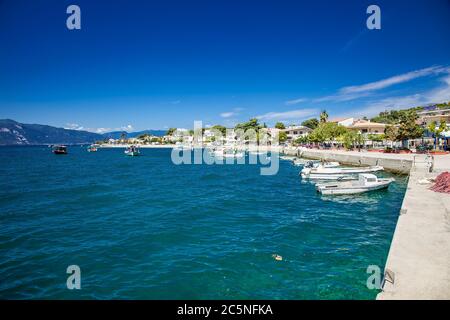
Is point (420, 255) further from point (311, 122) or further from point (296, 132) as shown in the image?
point (311, 122)

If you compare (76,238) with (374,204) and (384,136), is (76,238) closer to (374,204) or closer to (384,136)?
(374,204)

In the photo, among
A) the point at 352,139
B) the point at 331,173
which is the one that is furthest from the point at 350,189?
the point at 352,139

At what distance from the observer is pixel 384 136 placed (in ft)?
189

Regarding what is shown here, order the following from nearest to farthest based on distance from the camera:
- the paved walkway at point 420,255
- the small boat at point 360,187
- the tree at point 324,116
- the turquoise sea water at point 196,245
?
the paved walkway at point 420,255 → the turquoise sea water at point 196,245 → the small boat at point 360,187 → the tree at point 324,116

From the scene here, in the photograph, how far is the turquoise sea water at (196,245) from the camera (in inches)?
394

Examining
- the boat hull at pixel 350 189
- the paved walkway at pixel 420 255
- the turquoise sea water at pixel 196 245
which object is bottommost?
Result: the turquoise sea water at pixel 196 245

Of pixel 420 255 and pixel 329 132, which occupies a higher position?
pixel 329 132

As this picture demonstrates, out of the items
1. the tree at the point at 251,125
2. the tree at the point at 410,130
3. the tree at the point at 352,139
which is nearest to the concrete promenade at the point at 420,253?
the tree at the point at 410,130

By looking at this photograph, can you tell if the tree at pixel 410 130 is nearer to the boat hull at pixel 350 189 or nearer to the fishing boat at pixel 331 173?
the fishing boat at pixel 331 173

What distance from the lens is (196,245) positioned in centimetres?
1415

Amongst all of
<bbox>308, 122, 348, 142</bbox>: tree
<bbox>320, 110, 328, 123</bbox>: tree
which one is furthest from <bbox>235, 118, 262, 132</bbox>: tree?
<bbox>308, 122, 348, 142</bbox>: tree

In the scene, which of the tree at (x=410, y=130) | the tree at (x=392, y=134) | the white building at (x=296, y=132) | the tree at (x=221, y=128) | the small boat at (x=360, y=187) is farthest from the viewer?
the tree at (x=221, y=128)

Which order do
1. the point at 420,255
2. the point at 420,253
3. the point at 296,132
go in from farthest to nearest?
the point at 296,132 < the point at 420,253 < the point at 420,255
